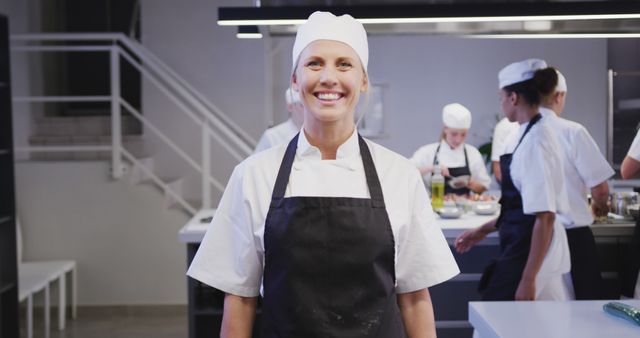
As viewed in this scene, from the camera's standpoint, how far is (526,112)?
294cm

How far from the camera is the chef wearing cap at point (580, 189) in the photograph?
124 inches

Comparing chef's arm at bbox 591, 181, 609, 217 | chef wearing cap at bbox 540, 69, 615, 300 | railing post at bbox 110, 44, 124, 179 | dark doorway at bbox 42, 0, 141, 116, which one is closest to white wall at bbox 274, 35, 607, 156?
dark doorway at bbox 42, 0, 141, 116

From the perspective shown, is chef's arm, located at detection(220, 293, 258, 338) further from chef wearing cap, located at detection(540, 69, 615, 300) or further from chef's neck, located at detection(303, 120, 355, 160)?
chef wearing cap, located at detection(540, 69, 615, 300)

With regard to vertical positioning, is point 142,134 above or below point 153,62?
below

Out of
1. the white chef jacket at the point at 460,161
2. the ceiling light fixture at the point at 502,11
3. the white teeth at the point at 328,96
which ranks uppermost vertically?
the ceiling light fixture at the point at 502,11

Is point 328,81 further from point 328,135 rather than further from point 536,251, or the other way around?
point 536,251

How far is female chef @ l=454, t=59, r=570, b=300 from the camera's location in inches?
110

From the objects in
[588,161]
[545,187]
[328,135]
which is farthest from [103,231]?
[328,135]

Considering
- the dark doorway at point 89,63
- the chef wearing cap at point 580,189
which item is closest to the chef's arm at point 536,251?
the chef wearing cap at point 580,189

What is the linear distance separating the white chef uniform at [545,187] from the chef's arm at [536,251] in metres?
0.04

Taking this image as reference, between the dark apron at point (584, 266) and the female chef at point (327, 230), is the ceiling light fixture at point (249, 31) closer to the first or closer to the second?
the dark apron at point (584, 266)

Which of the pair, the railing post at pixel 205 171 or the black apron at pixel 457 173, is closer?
the black apron at pixel 457 173

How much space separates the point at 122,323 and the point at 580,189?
3.41 m

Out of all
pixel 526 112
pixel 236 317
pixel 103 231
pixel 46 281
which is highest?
pixel 526 112
